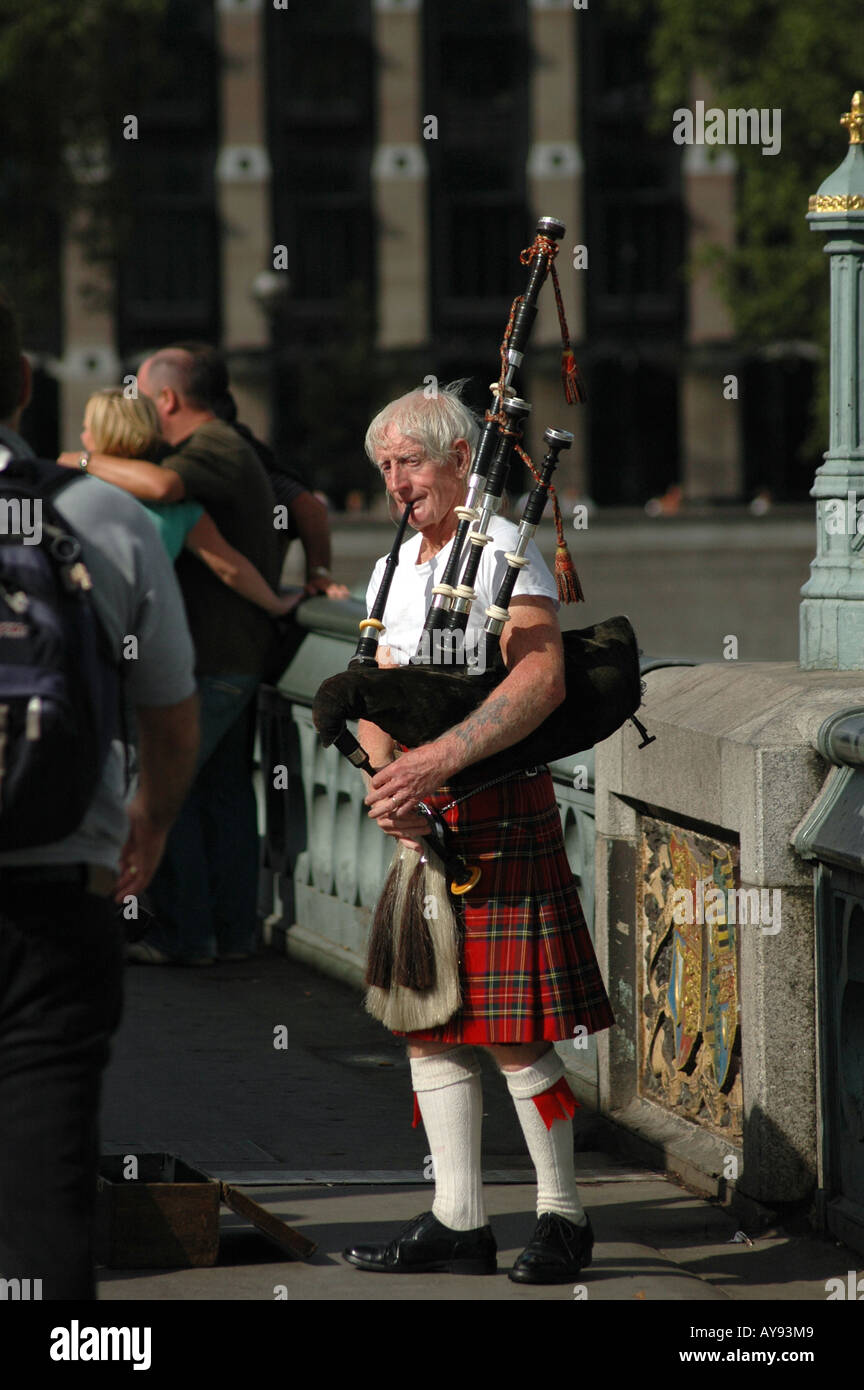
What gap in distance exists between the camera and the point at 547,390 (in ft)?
189

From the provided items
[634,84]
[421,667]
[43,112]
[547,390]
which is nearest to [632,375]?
[547,390]

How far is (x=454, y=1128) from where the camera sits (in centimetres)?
434

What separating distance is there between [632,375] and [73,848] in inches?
2219

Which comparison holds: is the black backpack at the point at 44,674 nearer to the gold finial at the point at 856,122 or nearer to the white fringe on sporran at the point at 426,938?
the white fringe on sporran at the point at 426,938

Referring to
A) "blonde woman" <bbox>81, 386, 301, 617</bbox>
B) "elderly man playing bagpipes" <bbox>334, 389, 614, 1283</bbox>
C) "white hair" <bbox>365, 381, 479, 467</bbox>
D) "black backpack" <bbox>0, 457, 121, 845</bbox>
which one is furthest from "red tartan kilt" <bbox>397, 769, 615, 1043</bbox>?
"blonde woman" <bbox>81, 386, 301, 617</bbox>

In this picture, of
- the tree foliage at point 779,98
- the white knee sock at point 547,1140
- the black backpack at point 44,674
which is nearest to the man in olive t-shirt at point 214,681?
the white knee sock at point 547,1140

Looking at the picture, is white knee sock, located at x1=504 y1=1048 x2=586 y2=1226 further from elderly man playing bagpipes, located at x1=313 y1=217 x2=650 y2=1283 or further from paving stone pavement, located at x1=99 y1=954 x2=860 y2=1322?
paving stone pavement, located at x1=99 y1=954 x2=860 y2=1322

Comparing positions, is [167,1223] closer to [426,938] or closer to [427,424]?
[426,938]

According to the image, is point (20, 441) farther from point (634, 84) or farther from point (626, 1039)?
point (634, 84)

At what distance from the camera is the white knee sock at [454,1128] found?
4348mm

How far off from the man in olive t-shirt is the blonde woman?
0.07m

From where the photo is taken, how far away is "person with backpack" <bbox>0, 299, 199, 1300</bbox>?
2.77 m
